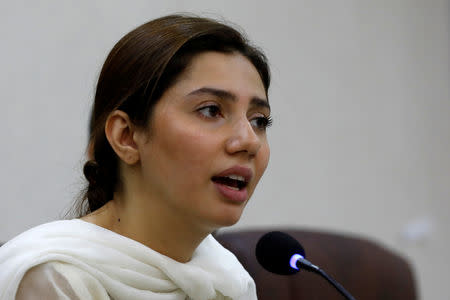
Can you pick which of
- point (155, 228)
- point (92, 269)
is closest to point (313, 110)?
point (155, 228)

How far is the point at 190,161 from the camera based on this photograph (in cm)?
109

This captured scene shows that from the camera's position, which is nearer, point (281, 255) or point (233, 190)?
point (233, 190)

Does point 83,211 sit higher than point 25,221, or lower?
higher

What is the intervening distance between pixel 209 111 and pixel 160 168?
0.41 ft

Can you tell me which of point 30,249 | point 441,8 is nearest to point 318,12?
point 441,8

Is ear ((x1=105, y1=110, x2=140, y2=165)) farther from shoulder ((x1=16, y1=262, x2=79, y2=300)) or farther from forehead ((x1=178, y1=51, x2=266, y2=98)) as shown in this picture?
shoulder ((x1=16, y1=262, x2=79, y2=300))

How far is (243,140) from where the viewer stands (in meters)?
1.10

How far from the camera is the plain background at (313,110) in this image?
2002 mm

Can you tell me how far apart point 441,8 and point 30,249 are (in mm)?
3023

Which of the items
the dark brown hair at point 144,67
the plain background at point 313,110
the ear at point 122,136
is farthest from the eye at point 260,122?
the plain background at point 313,110

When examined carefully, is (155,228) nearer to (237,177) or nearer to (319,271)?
(237,177)

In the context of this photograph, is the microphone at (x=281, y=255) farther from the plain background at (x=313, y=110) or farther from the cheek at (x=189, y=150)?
the plain background at (x=313, y=110)

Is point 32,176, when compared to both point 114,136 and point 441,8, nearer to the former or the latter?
point 114,136

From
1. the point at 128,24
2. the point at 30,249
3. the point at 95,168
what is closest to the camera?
the point at 30,249
